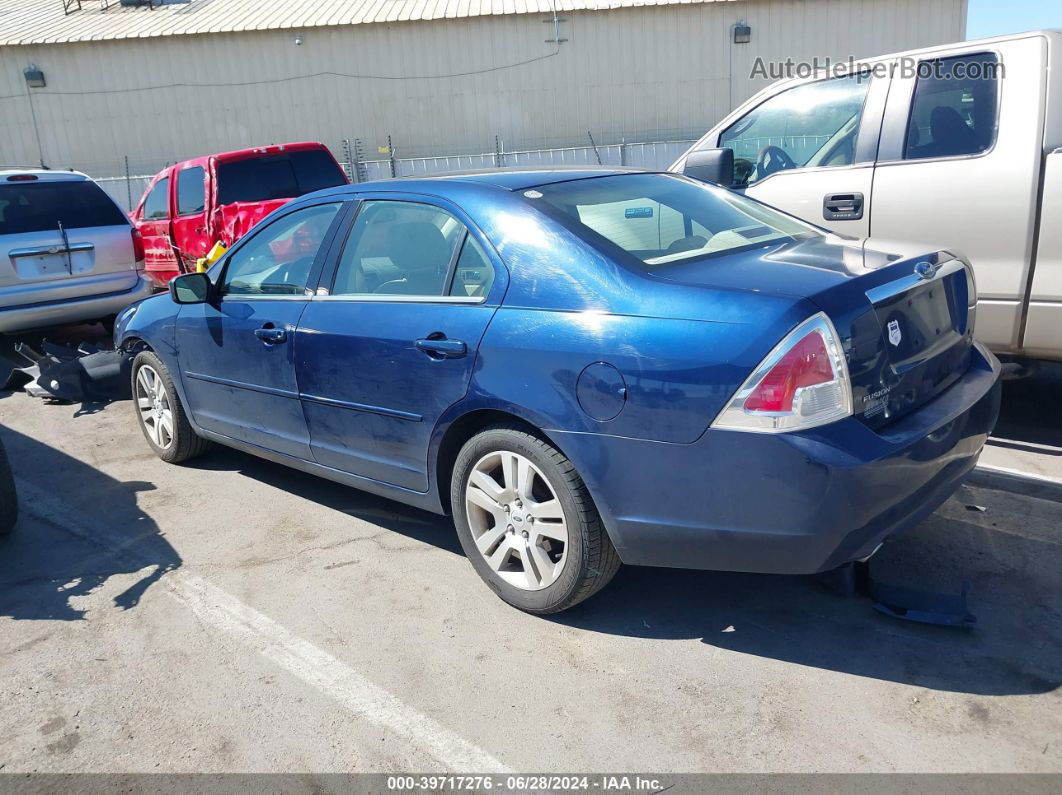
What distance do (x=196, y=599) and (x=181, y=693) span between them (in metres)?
0.69

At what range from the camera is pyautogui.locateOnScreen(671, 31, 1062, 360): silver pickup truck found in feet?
14.7

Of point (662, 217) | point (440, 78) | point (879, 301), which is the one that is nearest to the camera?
point (879, 301)

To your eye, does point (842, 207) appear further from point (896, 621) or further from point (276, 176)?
point (276, 176)

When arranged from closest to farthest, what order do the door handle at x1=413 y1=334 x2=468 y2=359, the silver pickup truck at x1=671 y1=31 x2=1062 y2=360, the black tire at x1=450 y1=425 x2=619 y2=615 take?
the black tire at x1=450 y1=425 x2=619 y2=615, the door handle at x1=413 y1=334 x2=468 y2=359, the silver pickup truck at x1=671 y1=31 x2=1062 y2=360

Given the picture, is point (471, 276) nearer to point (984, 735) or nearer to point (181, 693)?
point (181, 693)

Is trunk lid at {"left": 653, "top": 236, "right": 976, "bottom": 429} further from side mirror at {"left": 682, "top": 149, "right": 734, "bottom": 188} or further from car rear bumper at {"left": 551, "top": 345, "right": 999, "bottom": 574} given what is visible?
side mirror at {"left": 682, "top": 149, "right": 734, "bottom": 188}

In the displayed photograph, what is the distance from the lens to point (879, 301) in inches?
111

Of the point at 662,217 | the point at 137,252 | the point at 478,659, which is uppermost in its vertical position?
the point at 662,217

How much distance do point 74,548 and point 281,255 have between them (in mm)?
1728

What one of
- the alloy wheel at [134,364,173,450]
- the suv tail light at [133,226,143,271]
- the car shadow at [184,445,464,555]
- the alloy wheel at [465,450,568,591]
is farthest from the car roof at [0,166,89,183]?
the alloy wheel at [465,450,568,591]

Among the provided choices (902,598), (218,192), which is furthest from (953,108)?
(218,192)

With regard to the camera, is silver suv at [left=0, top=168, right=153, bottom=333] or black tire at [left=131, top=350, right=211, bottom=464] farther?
silver suv at [left=0, top=168, right=153, bottom=333]

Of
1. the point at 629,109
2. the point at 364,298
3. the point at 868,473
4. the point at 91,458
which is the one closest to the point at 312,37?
the point at 629,109

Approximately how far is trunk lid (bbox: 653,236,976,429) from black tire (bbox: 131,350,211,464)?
3.27m
